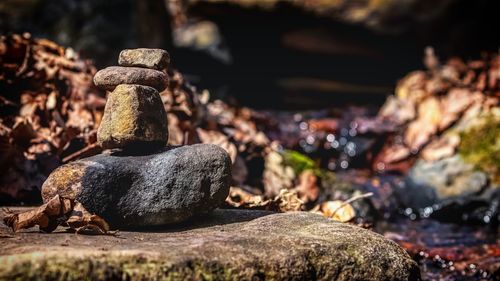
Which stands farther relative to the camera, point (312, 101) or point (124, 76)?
point (312, 101)

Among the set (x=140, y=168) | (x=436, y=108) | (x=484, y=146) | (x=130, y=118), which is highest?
(x=436, y=108)

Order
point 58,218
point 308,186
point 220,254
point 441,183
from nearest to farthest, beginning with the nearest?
point 220,254 → point 58,218 → point 308,186 → point 441,183

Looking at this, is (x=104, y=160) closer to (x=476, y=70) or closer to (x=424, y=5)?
(x=424, y=5)

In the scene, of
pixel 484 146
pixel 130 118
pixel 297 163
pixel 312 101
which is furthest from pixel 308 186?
pixel 312 101

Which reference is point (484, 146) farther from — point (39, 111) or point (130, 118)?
point (39, 111)

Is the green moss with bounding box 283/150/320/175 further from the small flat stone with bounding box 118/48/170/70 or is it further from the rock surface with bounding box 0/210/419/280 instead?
the small flat stone with bounding box 118/48/170/70

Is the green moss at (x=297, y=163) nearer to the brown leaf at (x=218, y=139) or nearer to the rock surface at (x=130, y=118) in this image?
the brown leaf at (x=218, y=139)
